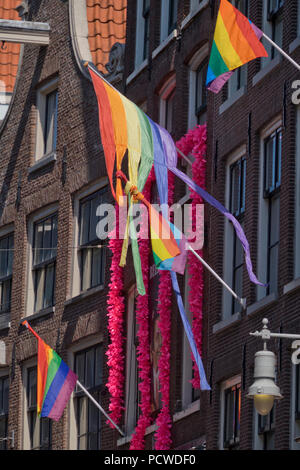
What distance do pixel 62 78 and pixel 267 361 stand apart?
18.7m

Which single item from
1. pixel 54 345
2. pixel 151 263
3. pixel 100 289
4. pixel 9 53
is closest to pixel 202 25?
pixel 151 263

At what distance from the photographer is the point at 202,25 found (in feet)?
98.3

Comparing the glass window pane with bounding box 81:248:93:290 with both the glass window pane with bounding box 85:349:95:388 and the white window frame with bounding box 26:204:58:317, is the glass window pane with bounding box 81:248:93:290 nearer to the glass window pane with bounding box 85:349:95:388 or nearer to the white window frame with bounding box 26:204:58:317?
the glass window pane with bounding box 85:349:95:388

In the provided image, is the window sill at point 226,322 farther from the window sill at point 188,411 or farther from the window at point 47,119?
Answer: the window at point 47,119

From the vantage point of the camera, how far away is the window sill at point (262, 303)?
24984mm

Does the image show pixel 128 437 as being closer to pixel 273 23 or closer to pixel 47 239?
pixel 47 239

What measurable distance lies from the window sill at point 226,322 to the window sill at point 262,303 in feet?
1.69

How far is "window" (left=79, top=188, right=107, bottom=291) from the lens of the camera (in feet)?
115

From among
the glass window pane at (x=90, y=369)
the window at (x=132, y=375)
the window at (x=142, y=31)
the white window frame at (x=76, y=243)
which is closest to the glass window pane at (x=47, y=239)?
the white window frame at (x=76, y=243)

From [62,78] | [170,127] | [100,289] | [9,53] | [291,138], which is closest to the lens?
[291,138]

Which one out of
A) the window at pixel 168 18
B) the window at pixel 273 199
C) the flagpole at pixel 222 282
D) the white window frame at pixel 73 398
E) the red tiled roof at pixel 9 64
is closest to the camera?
the flagpole at pixel 222 282

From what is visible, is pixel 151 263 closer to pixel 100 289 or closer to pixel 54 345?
pixel 100 289

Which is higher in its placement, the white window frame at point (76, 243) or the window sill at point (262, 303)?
the white window frame at point (76, 243)

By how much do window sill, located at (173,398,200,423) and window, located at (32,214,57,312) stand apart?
8.34 m
